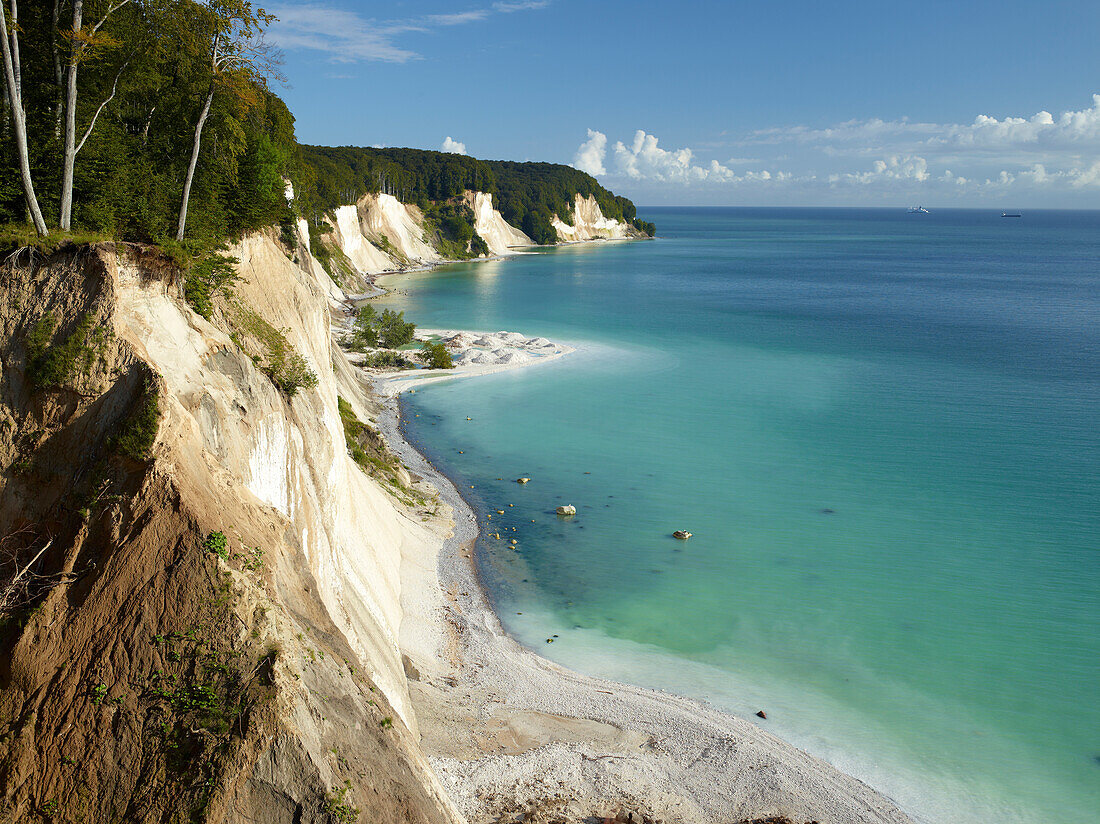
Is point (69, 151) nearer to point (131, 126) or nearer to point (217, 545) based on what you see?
point (131, 126)

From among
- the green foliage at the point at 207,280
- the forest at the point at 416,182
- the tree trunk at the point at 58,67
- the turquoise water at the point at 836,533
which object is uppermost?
the forest at the point at 416,182

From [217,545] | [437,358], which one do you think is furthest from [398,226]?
[217,545]

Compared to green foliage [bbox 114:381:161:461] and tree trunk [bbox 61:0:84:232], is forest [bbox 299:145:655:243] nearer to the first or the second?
tree trunk [bbox 61:0:84:232]

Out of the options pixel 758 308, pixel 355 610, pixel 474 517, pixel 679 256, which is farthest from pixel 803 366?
pixel 679 256

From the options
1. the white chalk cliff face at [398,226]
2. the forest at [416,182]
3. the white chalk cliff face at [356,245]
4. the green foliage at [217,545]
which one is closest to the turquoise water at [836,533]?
the green foliage at [217,545]

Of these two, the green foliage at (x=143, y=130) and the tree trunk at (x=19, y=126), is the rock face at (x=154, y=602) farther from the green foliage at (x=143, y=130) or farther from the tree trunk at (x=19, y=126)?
the green foliage at (x=143, y=130)

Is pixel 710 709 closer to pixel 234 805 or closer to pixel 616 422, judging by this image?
pixel 234 805
